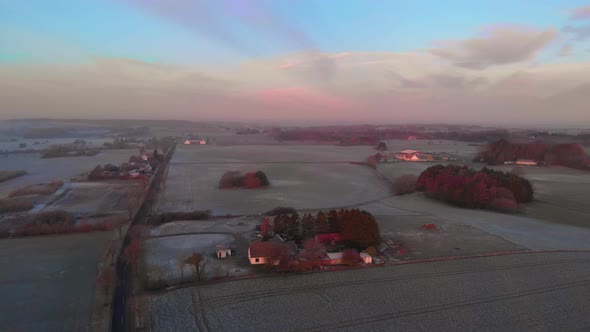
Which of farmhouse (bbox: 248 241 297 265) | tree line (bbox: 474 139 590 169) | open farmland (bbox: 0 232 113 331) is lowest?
open farmland (bbox: 0 232 113 331)

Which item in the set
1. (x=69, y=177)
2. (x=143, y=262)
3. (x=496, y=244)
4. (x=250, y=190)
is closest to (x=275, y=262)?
(x=143, y=262)

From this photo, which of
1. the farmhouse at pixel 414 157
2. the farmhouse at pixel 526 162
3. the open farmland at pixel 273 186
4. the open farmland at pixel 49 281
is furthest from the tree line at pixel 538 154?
the open farmland at pixel 49 281

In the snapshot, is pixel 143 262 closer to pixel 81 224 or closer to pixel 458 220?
pixel 81 224

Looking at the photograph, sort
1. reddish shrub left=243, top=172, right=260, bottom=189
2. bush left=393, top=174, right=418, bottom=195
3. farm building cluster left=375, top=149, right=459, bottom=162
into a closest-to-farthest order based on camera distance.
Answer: bush left=393, top=174, right=418, bottom=195 → reddish shrub left=243, top=172, right=260, bottom=189 → farm building cluster left=375, top=149, right=459, bottom=162

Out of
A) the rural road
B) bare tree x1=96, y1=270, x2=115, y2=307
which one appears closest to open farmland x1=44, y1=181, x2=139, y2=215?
bare tree x1=96, y1=270, x2=115, y2=307

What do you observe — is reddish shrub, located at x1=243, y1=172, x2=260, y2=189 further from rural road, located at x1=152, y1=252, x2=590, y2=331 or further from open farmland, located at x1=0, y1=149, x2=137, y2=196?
open farmland, located at x1=0, y1=149, x2=137, y2=196

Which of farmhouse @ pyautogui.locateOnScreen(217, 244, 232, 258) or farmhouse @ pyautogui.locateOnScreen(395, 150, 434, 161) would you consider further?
farmhouse @ pyautogui.locateOnScreen(395, 150, 434, 161)
